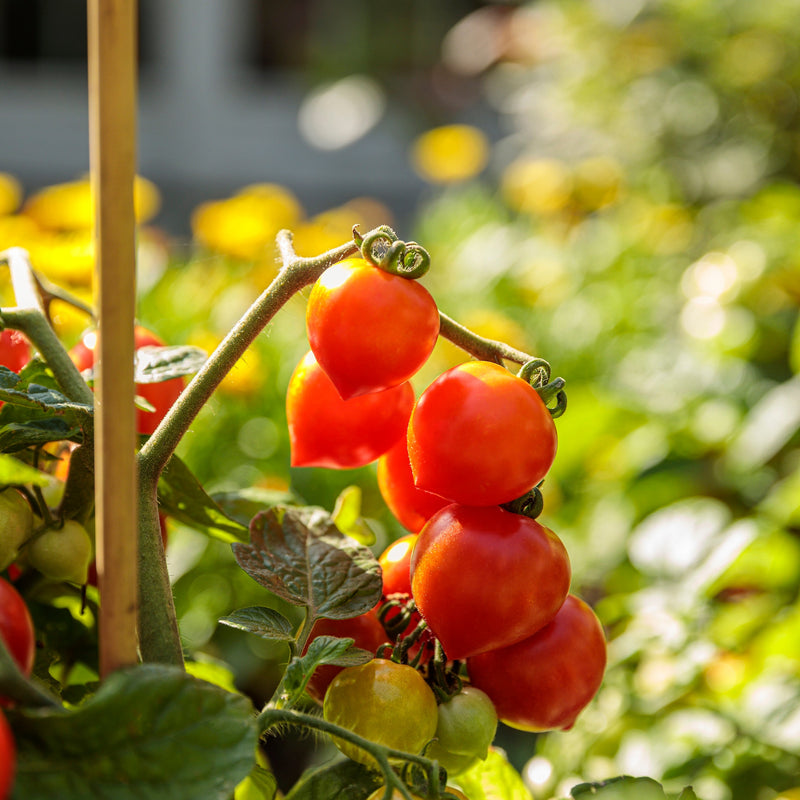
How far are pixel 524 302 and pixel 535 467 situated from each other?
1644 mm

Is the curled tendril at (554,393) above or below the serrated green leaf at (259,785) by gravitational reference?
above

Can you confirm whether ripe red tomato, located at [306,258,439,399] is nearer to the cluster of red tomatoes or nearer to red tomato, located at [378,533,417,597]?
the cluster of red tomatoes

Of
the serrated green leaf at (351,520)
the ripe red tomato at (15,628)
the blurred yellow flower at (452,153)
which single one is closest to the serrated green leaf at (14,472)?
the ripe red tomato at (15,628)

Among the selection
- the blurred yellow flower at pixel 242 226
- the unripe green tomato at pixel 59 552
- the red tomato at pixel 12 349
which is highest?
the red tomato at pixel 12 349

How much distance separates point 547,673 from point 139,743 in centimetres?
19

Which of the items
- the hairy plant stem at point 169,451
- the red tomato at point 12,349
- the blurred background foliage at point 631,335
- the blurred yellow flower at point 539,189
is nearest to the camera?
the hairy plant stem at point 169,451

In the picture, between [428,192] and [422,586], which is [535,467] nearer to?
[422,586]

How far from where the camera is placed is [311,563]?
44 cm

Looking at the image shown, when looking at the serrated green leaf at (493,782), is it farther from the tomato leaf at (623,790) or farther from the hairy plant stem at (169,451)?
the hairy plant stem at (169,451)

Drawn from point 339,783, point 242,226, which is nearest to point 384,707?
point 339,783

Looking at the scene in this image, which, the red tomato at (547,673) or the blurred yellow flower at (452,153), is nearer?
the red tomato at (547,673)

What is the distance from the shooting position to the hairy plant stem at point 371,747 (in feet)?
1.06

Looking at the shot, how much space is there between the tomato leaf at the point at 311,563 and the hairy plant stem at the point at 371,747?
2.6 inches

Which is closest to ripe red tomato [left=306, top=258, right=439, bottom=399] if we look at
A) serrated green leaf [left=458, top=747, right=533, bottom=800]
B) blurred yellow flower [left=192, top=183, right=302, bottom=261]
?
serrated green leaf [left=458, top=747, right=533, bottom=800]
